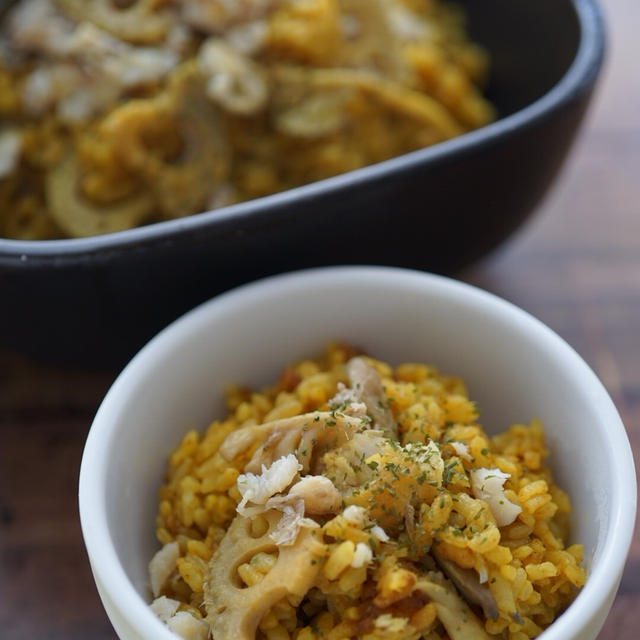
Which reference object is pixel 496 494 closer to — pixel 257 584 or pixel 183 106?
pixel 257 584

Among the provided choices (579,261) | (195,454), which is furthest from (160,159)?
(579,261)

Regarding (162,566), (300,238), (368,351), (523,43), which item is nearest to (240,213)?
(300,238)

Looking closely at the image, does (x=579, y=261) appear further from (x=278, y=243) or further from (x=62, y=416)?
(x=62, y=416)

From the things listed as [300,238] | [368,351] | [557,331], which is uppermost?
[300,238]

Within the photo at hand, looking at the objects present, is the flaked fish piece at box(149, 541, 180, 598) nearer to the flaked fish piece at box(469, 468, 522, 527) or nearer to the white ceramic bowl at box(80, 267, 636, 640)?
the white ceramic bowl at box(80, 267, 636, 640)

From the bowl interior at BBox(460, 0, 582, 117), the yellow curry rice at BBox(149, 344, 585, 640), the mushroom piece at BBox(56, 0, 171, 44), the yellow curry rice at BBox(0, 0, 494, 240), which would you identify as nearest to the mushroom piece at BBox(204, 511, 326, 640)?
the yellow curry rice at BBox(149, 344, 585, 640)

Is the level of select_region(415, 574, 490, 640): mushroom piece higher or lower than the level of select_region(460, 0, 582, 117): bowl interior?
lower
